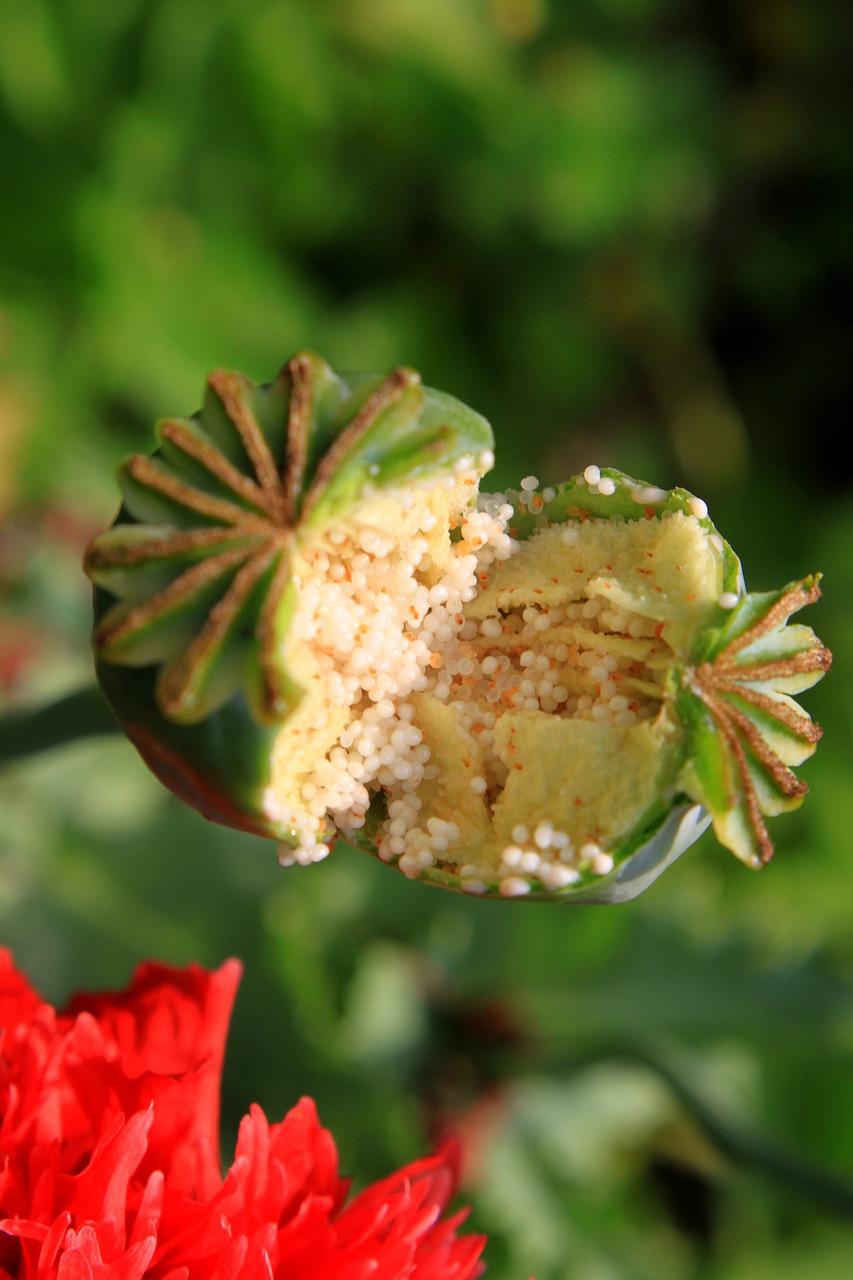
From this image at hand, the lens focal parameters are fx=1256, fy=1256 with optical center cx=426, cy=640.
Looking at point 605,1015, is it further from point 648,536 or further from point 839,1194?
point 648,536

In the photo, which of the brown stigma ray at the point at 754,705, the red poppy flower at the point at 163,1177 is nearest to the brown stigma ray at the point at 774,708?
the brown stigma ray at the point at 754,705

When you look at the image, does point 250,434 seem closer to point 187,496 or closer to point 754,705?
point 187,496

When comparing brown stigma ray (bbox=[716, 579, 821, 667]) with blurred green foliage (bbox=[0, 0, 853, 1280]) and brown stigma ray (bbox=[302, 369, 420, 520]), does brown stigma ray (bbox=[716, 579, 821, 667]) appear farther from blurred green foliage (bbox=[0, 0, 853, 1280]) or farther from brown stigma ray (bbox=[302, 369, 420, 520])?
blurred green foliage (bbox=[0, 0, 853, 1280])

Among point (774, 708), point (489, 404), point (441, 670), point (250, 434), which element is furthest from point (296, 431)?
point (489, 404)

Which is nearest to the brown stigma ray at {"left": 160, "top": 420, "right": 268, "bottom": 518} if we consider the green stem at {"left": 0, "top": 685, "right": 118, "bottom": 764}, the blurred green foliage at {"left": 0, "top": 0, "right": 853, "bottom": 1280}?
the green stem at {"left": 0, "top": 685, "right": 118, "bottom": 764}

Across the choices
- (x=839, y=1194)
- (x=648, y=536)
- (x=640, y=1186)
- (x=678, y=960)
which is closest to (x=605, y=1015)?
(x=678, y=960)

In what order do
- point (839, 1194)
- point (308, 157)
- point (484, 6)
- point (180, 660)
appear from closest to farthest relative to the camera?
1. point (180, 660)
2. point (839, 1194)
3. point (308, 157)
4. point (484, 6)
